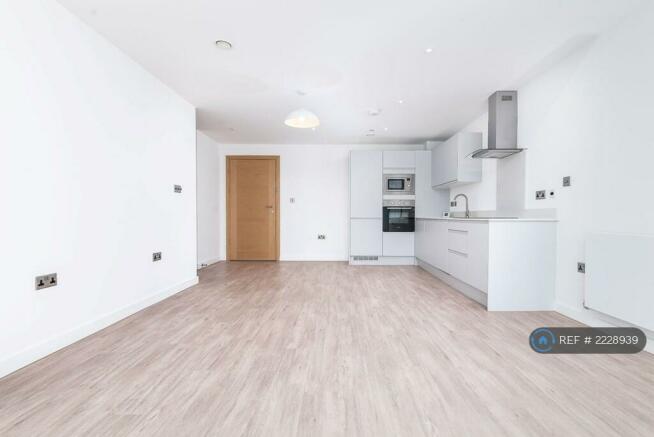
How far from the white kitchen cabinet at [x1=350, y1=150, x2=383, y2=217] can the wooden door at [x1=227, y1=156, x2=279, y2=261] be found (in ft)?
5.34

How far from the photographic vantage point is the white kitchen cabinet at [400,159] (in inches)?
195

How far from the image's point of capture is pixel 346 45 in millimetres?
2244

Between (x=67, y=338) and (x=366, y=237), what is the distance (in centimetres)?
408

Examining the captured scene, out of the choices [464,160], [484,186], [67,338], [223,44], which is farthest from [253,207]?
[484,186]

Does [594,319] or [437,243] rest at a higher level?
[437,243]

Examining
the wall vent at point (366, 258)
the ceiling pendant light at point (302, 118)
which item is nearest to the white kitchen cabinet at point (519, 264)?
the ceiling pendant light at point (302, 118)

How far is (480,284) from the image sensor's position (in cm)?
275

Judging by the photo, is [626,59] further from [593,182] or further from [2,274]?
[2,274]

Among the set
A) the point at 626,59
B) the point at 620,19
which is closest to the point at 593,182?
the point at 626,59

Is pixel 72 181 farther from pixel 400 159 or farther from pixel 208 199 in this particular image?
pixel 400 159

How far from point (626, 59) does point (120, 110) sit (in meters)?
4.09

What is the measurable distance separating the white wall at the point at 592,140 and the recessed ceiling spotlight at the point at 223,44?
3053 mm

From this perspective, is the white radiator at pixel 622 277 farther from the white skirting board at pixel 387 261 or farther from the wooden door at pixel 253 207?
the wooden door at pixel 253 207

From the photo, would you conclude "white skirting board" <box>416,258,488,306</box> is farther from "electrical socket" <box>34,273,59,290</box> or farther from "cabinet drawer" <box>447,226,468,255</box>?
"electrical socket" <box>34,273,59,290</box>
